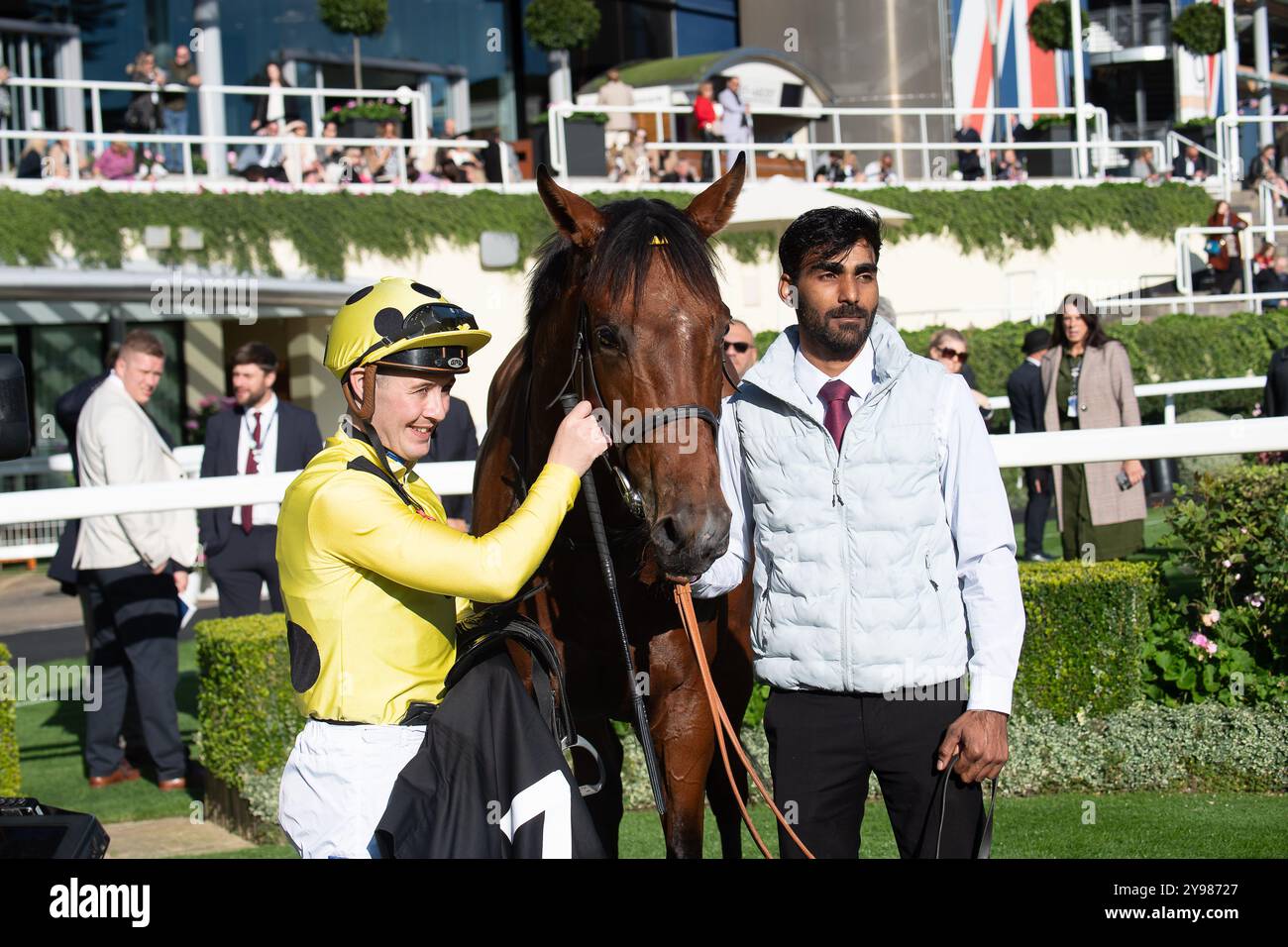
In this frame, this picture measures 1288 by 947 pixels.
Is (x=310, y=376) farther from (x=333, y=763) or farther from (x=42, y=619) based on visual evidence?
(x=333, y=763)

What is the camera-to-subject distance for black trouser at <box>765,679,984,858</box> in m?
2.83

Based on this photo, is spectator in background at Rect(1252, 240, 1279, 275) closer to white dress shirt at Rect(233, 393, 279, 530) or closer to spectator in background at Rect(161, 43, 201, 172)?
spectator in background at Rect(161, 43, 201, 172)

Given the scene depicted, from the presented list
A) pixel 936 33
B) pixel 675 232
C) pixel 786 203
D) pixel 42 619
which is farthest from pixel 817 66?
pixel 675 232

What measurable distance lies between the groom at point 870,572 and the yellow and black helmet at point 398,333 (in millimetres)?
707

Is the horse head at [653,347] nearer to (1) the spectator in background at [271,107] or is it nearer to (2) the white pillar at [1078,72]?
(1) the spectator in background at [271,107]

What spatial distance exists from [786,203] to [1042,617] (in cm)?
980

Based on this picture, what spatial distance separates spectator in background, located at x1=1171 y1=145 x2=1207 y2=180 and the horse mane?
21197 mm

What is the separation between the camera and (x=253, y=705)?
17.8 feet

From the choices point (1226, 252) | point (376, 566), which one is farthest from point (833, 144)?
point (376, 566)

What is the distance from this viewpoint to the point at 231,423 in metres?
7.10

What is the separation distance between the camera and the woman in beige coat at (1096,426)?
7.53 meters

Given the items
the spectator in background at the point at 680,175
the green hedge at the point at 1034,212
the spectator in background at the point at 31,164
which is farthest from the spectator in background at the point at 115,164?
the green hedge at the point at 1034,212

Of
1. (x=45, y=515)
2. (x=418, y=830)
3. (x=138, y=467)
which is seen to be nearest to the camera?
(x=418, y=830)

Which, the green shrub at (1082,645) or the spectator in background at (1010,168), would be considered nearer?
the green shrub at (1082,645)
